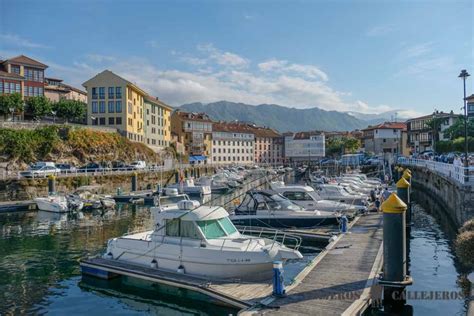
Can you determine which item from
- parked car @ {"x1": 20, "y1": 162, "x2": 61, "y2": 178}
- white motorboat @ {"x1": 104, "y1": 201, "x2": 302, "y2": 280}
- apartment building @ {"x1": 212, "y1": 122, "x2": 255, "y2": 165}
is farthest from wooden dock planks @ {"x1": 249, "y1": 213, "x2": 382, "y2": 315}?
apartment building @ {"x1": 212, "y1": 122, "x2": 255, "y2": 165}

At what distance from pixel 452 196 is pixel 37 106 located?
69.7 m

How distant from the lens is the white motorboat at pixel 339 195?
37391 millimetres

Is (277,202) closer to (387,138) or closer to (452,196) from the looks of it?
(452,196)

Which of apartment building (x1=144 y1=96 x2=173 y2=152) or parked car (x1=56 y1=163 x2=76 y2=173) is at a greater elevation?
apartment building (x1=144 y1=96 x2=173 y2=152)

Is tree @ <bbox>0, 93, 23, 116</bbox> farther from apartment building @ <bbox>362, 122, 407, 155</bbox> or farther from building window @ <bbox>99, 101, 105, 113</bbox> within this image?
apartment building @ <bbox>362, 122, 407, 155</bbox>

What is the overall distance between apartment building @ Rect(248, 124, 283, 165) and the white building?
10.9ft

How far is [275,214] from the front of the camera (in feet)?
95.5

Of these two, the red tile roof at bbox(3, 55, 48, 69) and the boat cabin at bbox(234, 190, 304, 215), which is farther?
the red tile roof at bbox(3, 55, 48, 69)

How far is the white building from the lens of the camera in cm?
15750

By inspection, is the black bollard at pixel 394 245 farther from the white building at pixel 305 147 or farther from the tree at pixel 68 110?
the white building at pixel 305 147

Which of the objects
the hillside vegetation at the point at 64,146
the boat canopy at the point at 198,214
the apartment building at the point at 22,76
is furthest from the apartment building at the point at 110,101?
the boat canopy at the point at 198,214

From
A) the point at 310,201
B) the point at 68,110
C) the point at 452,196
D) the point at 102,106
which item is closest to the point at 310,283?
the point at 310,201

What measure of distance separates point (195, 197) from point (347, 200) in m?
29.5

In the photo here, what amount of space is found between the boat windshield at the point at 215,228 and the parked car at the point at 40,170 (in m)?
42.6
